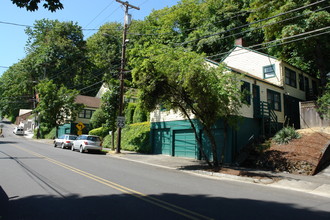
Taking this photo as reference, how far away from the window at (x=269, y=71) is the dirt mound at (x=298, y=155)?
7712 millimetres

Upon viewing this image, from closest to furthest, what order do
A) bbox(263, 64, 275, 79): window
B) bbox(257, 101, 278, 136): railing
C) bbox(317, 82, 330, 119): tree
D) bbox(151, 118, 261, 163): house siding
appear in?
bbox(151, 118, 261, 163): house siding, bbox(317, 82, 330, 119): tree, bbox(257, 101, 278, 136): railing, bbox(263, 64, 275, 79): window

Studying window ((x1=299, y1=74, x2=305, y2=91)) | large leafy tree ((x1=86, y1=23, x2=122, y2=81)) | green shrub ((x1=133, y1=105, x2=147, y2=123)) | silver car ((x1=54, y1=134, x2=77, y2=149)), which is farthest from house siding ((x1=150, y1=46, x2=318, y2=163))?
large leafy tree ((x1=86, y1=23, x2=122, y2=81))

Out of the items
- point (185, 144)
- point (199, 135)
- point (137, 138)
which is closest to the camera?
point (199, 135)

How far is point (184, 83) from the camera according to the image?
38.1 feet

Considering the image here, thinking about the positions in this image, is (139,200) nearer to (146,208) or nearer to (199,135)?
(146,208)

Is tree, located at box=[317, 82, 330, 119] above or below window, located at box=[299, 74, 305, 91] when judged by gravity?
below

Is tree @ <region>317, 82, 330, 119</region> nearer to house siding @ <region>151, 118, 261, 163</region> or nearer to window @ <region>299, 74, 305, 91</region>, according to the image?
house siding @ <region>151, 118, 261, 163</region>

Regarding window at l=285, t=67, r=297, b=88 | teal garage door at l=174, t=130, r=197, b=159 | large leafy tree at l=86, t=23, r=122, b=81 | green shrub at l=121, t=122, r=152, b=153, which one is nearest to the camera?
teal garage door at l=174, t=130, r=197, b=159

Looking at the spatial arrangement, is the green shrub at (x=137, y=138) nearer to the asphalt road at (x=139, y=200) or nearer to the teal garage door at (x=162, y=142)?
the teal garage door at (x=162, y=142)

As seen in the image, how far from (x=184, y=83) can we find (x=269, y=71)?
13966mm

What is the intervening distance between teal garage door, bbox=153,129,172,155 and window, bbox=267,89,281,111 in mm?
8393

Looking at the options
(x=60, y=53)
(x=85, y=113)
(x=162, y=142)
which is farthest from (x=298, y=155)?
(x=60, y=53)

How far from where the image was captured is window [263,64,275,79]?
72.9 ft

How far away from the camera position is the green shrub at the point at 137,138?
22748 mm
